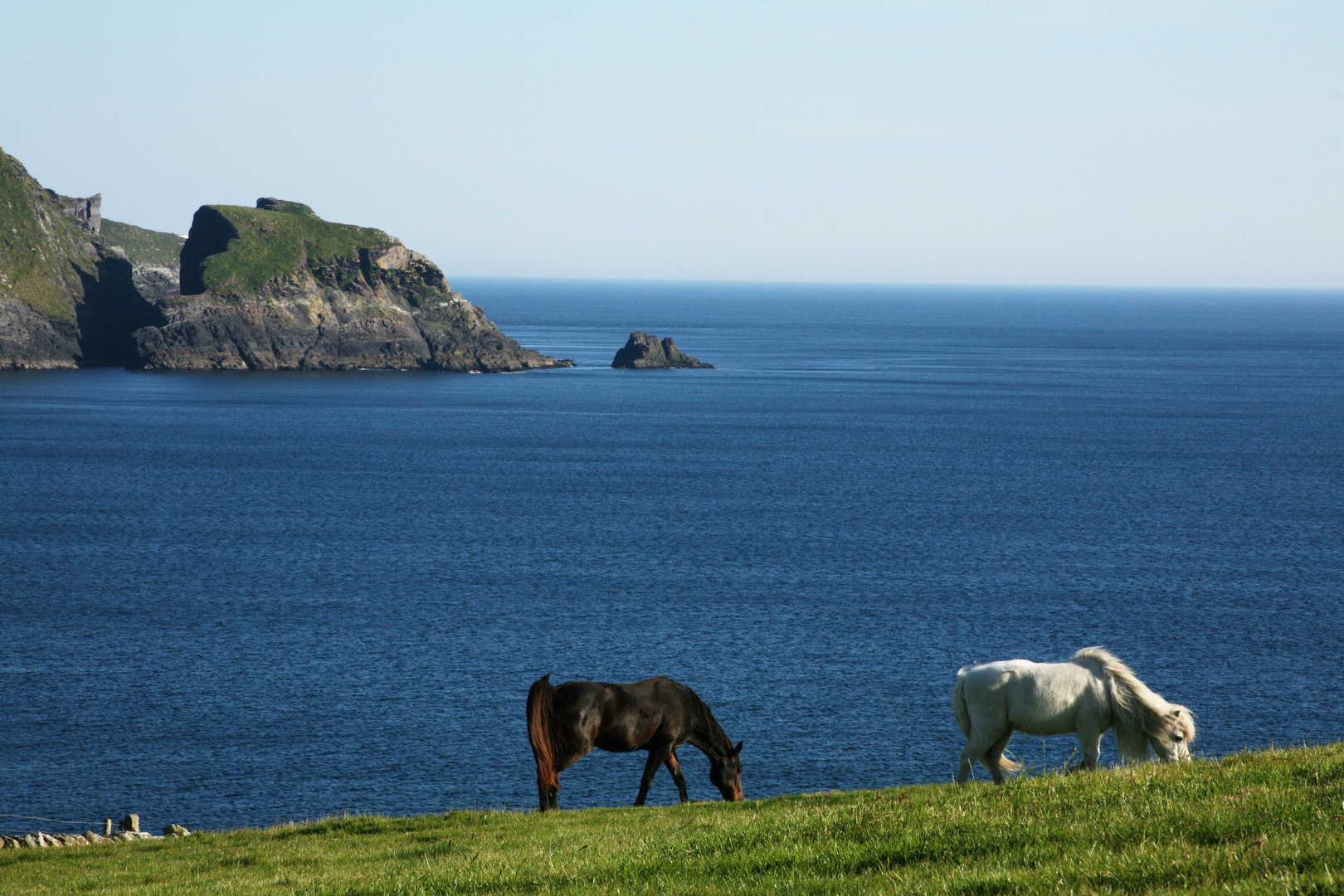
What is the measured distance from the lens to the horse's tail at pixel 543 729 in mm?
18641

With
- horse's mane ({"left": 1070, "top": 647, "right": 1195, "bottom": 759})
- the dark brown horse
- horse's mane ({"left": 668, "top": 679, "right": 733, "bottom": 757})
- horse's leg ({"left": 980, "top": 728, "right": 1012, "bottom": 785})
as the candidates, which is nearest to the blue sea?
horse's leg ({"left": 980, "top": 728, "right": 1012, "bottom": 785})

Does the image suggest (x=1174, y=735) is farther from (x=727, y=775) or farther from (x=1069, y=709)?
(x=727, y=775)

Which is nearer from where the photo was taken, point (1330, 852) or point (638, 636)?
point (1330, 852)

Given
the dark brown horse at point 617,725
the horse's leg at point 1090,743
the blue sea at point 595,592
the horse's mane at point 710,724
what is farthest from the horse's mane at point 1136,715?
the blue sea at point 595,592

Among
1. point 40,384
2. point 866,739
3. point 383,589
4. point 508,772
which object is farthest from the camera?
point 40,384

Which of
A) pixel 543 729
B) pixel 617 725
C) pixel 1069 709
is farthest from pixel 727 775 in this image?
pixel 1069 709

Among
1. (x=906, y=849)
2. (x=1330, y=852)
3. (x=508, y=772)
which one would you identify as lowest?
(x=508, y=772)

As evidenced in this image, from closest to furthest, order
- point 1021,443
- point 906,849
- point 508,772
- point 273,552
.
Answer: point 906,849 < point 508,772 < point 273,552 < point 1021,443

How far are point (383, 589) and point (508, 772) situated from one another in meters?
28.3

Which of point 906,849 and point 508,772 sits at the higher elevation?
point 906,849

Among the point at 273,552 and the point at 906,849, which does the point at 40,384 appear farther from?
the point at 906,849

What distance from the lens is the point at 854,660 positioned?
5619 cm

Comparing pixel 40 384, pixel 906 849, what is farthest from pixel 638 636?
pixel 40 384

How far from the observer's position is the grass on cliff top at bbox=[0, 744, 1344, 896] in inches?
328
